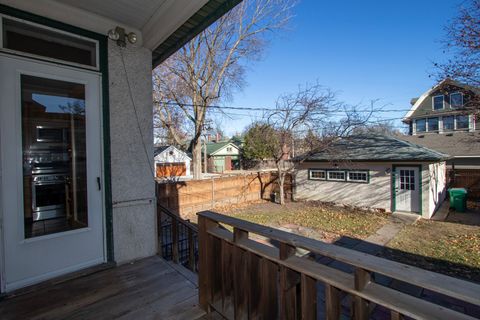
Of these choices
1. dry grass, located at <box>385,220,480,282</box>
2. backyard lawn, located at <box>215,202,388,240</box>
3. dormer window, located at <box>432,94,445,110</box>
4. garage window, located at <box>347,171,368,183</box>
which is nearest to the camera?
dry grass, located at <box>385,220,480,282</box>

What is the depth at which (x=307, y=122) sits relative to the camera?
34.5 feet

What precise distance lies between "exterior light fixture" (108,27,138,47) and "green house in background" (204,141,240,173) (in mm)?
25438

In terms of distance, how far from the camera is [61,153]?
2.43m

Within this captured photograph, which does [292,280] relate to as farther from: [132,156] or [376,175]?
[376,175]

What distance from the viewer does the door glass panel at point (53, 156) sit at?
222 cm

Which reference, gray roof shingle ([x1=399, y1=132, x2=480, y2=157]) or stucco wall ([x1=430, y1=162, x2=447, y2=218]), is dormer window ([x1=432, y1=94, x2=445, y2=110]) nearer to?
gray roof shingle ([x1=399, y1=132, x2=480, y2=157])

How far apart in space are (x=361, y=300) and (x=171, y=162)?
2361 centimetres

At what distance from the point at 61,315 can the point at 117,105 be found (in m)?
2.01

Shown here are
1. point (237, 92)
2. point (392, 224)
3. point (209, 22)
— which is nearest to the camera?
point (209, 22)

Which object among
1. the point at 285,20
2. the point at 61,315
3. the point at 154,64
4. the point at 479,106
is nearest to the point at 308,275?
the point at 61,315

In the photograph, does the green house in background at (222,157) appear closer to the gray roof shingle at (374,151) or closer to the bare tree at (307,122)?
the bare tree at (307,122)

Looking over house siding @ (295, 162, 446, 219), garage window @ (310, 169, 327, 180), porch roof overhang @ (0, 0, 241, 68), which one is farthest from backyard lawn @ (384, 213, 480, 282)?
porch roof overhang @ (0, 0, 241, 68)

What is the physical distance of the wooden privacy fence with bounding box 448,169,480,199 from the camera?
1063 centimetres

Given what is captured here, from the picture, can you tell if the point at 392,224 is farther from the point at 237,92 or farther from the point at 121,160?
the point at 237,92
